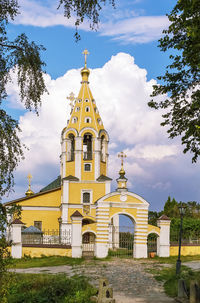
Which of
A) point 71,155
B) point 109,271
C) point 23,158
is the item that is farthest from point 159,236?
point 23,158

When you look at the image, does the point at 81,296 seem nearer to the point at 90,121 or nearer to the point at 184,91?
the point at 184,91

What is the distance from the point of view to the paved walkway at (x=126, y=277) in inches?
460

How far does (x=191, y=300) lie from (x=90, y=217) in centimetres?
2099

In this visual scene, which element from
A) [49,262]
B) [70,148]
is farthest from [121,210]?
[70,148]

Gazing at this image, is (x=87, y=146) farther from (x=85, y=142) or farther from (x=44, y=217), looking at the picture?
(x=44, y=217)

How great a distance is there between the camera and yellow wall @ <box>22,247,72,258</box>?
2223 cm

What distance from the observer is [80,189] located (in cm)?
3191

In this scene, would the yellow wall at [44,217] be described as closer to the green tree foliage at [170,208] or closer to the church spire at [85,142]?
the church spire at [85,142]

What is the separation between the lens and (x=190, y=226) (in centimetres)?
3600

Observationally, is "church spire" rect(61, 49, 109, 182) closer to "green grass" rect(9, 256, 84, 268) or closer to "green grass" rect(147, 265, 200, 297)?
"green grass" rect(9, 256, 84, 268)

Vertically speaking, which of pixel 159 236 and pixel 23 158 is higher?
pixel 23 158

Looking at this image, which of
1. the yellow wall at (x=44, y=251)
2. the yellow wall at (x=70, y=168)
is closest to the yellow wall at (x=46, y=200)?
the yellow wall at (x=70, y=168)

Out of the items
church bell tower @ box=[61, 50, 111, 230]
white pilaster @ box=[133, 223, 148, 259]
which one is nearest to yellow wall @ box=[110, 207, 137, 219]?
white pilaster @ box=[133, 223, 148, 259]

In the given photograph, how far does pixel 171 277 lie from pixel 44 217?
20.8 m
